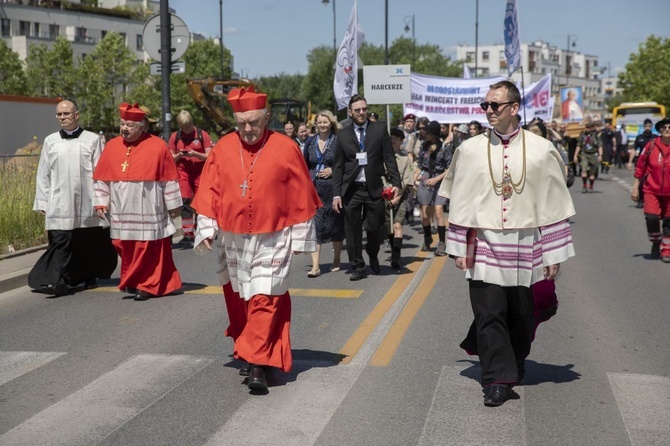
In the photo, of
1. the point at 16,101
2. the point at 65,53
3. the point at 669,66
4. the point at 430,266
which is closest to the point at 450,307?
the point at 430,266

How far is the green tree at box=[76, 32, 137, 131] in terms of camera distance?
61375 mm

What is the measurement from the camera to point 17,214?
13781 millimetres

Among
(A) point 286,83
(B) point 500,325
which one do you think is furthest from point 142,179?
(A) point 286,83

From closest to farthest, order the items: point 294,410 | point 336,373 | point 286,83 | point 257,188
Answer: point 294,410, point 257,188, point 336,373, point 286,83

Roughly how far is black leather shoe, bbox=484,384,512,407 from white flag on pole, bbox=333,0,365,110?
12890mm

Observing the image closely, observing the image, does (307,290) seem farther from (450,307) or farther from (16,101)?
(16,101)

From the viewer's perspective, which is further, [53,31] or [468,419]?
[53,31]

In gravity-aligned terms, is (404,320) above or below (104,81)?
below

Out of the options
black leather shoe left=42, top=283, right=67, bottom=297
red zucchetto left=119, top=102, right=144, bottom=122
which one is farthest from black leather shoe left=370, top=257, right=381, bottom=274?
black leather shoe left=42, top=283, right=67, bottom=297

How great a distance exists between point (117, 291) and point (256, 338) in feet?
14.8

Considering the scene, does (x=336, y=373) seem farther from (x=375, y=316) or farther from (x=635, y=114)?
(x=635, y=114)

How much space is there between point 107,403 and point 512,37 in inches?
621

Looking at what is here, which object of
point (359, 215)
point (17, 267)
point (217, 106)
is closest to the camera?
point (359, 215)

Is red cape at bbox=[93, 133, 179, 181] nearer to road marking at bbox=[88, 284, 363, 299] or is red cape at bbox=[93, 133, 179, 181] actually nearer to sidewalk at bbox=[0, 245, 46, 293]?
road marking at bbox=[88, 284, 363, 299]
